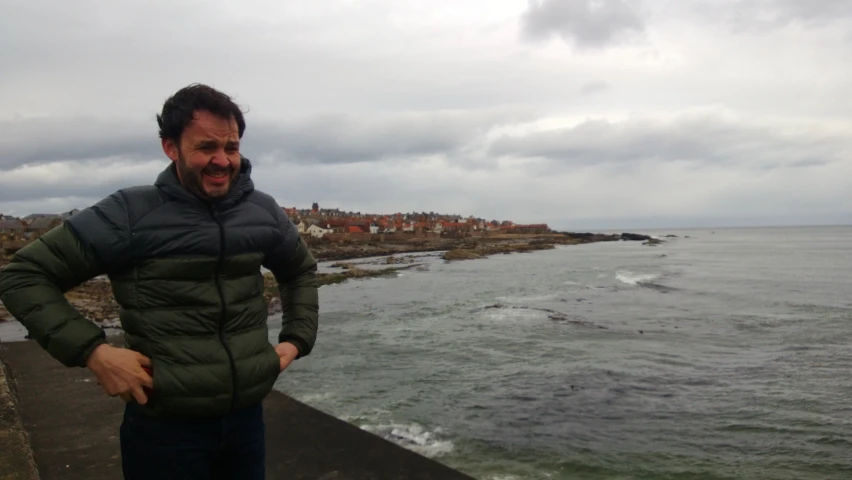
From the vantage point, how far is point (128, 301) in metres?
A: 1.93

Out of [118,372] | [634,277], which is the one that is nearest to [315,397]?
[118,372]

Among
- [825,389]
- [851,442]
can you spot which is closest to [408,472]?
[851,442]

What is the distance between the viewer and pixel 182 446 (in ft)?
6.36

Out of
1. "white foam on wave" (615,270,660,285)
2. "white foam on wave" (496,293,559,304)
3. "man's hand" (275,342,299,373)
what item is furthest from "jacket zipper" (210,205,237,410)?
"white foam on wave" (615,270,660,285)

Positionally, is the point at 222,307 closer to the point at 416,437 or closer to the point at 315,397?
the point at 416,437

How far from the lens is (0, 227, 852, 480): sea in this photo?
6.91 meters

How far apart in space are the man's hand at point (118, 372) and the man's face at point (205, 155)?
0.61 m

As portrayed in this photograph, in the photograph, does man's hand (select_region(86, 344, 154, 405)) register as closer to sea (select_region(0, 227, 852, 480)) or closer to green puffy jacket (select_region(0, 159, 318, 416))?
green puffy jacket (select_region(0, 159, 318, 416))

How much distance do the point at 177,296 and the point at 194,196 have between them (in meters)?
0.36

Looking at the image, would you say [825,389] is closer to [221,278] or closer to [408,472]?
[408,472]

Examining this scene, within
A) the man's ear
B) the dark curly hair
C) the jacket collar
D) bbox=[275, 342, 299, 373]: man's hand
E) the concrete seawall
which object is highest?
the dark curly hair

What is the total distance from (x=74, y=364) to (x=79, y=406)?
432 cm

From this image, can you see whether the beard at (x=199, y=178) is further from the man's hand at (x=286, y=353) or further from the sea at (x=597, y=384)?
the sea at (x=597, y=384)

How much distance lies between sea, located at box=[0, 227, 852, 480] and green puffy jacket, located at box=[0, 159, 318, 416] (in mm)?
4791
